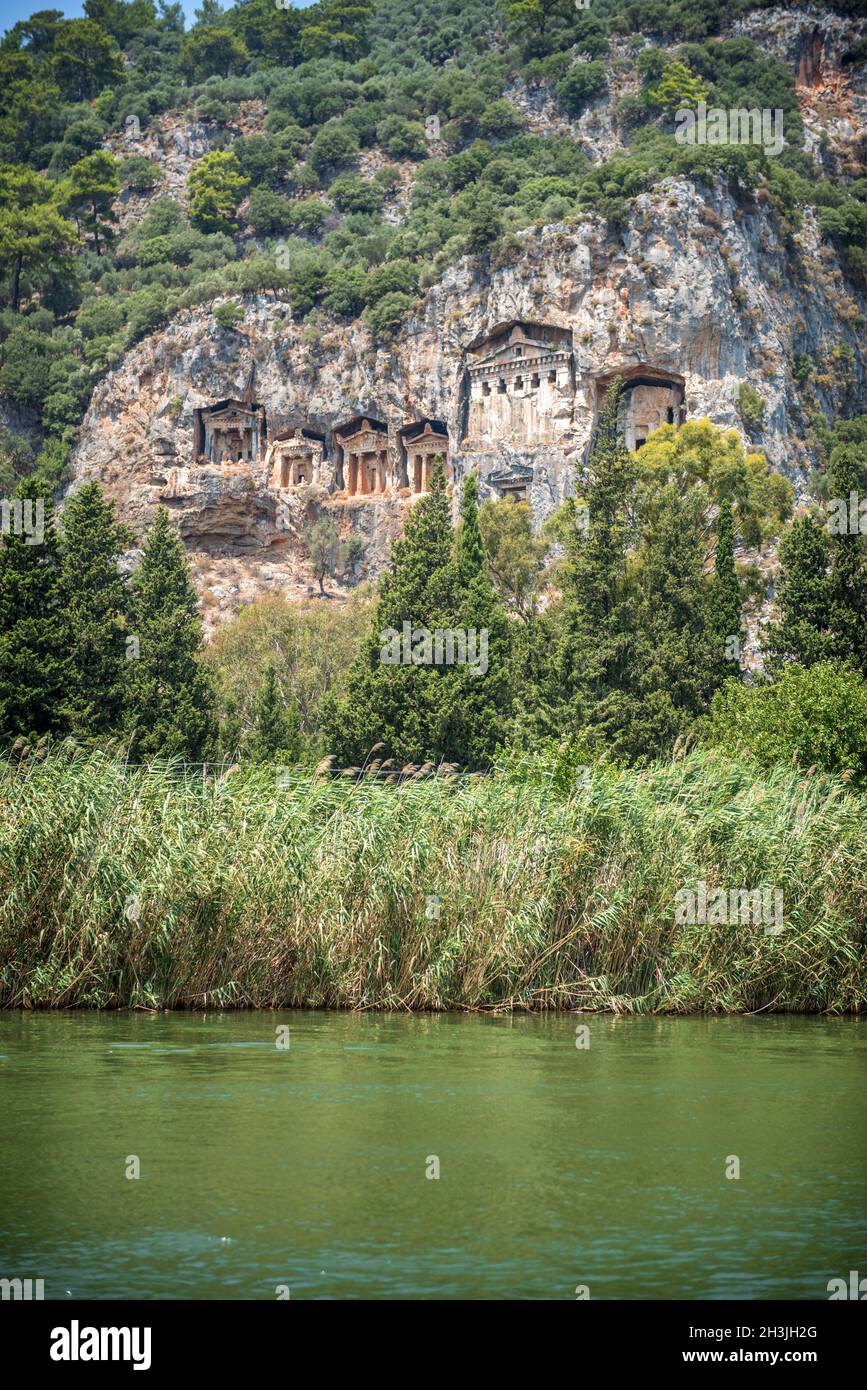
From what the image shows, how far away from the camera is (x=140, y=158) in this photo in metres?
121

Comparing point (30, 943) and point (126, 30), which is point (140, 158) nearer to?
point (126, 30)

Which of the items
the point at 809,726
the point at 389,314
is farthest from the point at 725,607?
the point at 389,314

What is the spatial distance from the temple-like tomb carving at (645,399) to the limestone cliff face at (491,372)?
0.25 meters

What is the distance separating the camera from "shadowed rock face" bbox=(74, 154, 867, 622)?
251 feet

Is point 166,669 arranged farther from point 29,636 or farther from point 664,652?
point 664,652

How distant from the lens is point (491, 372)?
80.2 m

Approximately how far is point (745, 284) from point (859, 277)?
1525cm

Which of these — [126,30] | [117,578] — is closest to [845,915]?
[117,578]

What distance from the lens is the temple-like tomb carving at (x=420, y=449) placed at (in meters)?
83.9

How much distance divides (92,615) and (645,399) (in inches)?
1606

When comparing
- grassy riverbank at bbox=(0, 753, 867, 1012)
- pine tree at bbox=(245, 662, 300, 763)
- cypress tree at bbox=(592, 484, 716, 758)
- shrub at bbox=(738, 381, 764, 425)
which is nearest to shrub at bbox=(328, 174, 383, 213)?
shrub at bbox=(738, 381, 764, 425)

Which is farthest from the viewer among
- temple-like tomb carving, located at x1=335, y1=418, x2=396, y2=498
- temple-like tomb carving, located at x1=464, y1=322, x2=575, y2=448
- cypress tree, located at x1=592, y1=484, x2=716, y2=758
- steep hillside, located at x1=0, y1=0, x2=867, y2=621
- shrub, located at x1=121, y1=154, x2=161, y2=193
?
shrub, located at x1=121, y1=154, x2=161, y2=193

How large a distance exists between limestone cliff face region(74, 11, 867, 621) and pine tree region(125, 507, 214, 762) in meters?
30.5

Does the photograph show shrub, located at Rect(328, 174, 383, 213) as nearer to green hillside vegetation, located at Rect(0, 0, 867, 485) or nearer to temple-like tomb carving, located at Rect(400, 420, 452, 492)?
green hillside vegetation, located at Rect(0, 0, 867, 485)
